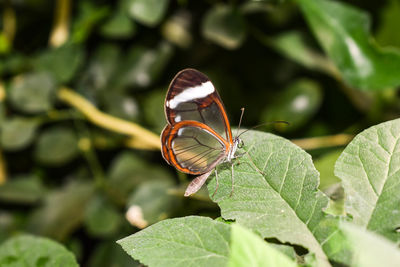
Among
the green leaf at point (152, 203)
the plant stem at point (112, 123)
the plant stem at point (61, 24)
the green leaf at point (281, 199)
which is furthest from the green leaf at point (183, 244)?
the plant stem at point (61, 24)

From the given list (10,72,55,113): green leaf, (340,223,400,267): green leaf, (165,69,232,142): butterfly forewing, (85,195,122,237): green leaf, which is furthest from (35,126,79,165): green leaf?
(340,223,400,267): green leaf

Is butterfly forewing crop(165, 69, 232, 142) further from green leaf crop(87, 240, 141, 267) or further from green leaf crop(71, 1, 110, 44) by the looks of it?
green leaf crop(71, 1, 110, 44)

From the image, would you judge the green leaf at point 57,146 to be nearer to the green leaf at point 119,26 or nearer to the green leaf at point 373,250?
the green leaf at point 119,26

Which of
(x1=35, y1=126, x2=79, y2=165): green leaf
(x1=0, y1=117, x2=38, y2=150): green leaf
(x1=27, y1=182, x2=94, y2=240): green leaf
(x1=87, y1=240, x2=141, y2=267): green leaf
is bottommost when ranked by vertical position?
(x1=87, y1=240, x2=141, y2=267): green leaf

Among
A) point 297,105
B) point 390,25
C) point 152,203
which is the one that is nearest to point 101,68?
point 152,203

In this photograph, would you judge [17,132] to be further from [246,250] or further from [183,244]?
[246,250]
